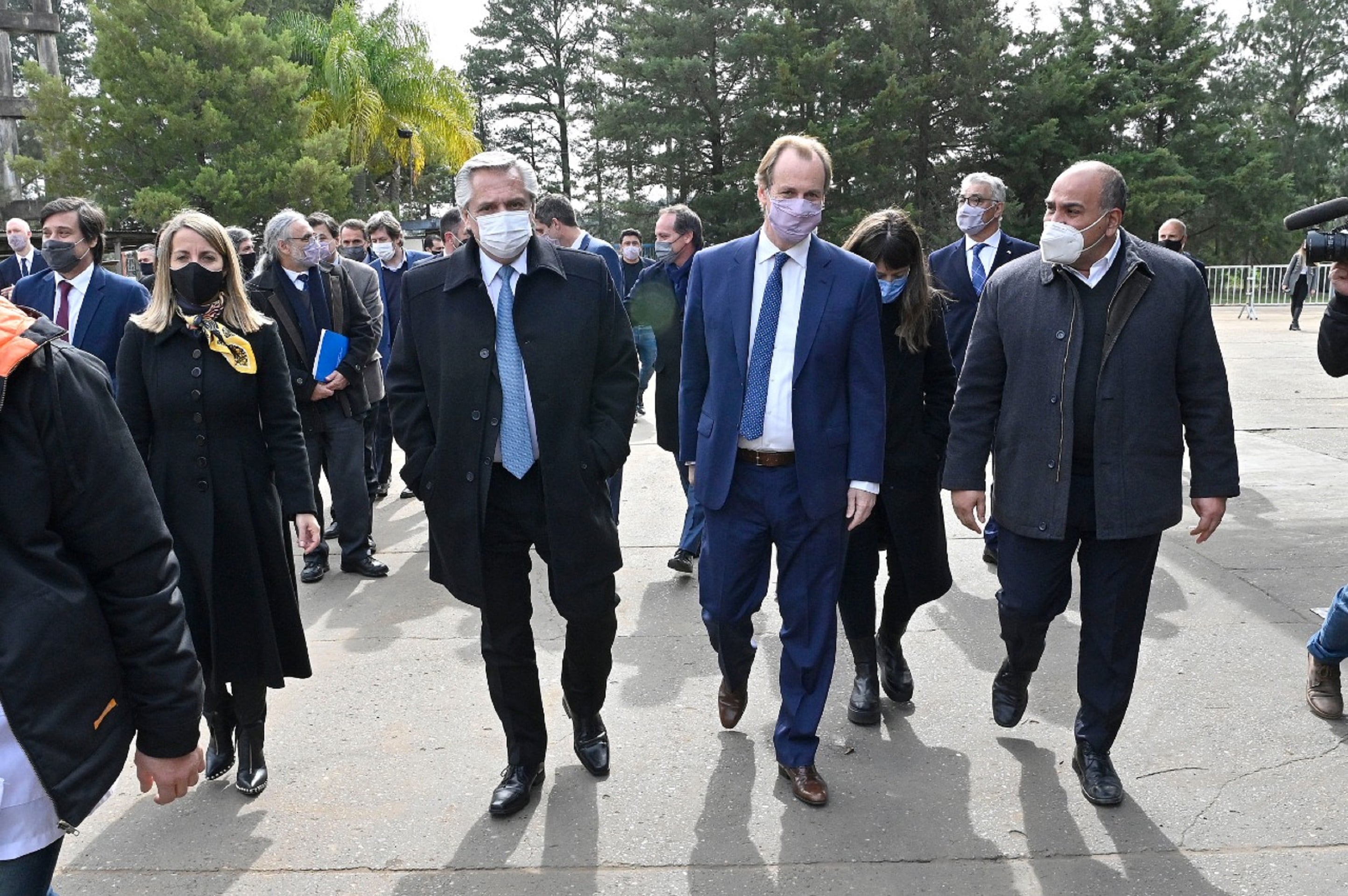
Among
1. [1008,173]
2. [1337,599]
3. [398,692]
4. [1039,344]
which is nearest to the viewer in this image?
[1039,344]

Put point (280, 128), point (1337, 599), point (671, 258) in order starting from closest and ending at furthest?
point (1337, 599), point (671, 258), point (280, 128)

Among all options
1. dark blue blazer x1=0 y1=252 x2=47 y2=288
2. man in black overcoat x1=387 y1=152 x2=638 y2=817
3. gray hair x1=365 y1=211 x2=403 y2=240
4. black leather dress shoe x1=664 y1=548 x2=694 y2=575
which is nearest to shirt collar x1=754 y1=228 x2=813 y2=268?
man in black overcoat x1=387 y1=152 x2=638 y2=817

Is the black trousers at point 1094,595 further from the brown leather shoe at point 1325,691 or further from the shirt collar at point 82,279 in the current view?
the shirt collar at point 82,279

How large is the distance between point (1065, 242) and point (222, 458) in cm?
293

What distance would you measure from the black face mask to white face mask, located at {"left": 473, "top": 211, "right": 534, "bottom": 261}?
997mm

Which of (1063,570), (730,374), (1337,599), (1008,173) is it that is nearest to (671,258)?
(730,374)

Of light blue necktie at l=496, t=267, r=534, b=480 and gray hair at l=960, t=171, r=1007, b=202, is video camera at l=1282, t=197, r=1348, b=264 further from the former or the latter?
light blue necktie at l=496, t=267, r=534, b=480

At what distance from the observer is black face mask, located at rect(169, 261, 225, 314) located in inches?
150

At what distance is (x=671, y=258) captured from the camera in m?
6.53

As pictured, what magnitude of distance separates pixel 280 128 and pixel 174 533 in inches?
1051

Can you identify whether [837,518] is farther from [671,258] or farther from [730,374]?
[671,258]

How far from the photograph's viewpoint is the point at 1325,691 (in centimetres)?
428

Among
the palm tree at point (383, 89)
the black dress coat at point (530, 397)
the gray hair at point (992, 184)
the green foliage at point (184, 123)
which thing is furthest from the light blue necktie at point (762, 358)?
the palm tree at point (383, 89)

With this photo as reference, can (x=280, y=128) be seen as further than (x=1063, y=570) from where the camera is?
Yes
